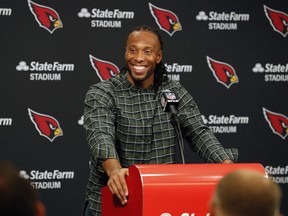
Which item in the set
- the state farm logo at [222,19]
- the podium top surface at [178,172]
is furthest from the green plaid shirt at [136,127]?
the state farm logo at [222,19]

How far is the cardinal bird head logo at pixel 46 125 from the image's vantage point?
5.20 m

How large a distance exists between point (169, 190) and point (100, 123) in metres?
0.69

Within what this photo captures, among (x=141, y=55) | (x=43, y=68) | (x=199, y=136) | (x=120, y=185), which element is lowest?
(x=120, y=185)

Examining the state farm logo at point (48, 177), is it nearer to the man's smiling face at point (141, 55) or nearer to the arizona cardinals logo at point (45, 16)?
the arizona cardinals logo at point (45, 16)

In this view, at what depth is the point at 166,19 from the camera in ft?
18.1

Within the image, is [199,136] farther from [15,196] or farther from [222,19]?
[222,19]

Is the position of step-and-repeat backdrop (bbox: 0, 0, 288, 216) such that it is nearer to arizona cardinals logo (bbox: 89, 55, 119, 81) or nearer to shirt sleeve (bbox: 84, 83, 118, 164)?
arizona cardinals logo (bbox: 89, 55, 119, 81)

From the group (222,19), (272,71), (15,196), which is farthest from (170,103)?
(272,71)

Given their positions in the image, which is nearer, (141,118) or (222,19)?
(141,118)

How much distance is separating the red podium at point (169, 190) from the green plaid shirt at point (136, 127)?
0.57 meters

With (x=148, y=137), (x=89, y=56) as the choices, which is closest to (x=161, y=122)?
(x=148, y=137)

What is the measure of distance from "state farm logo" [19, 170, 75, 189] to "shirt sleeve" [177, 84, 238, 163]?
228 cm

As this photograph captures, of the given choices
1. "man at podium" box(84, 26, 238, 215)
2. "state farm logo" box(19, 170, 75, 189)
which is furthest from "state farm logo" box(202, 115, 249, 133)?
"man at podium" box(84, 26, 238, 215)

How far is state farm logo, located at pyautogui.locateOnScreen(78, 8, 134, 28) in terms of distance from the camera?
532 centimetres
